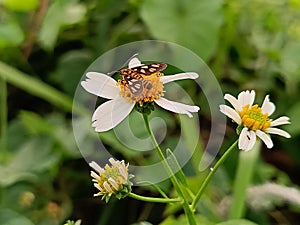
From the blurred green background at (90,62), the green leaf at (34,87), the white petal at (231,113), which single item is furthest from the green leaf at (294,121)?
the white petal at (231,113)

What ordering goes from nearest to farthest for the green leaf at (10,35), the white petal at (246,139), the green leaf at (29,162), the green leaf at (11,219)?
the white petal at (246,139), the green leaf at (11,219), the green leaf at (29,162), the green leaf at (10,35)

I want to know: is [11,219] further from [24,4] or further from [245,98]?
[24,4]

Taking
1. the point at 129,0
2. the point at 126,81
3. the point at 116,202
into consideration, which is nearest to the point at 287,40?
the point at 129,0

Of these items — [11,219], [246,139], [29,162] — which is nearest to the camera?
[246,139]

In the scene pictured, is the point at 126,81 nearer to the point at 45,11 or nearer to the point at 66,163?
the point at 66,163

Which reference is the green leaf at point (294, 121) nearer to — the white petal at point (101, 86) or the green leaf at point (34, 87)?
the green leaf at point (34, 87)

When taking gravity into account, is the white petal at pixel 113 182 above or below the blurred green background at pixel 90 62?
below

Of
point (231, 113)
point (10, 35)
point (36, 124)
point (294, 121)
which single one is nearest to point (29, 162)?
point (36, 124)

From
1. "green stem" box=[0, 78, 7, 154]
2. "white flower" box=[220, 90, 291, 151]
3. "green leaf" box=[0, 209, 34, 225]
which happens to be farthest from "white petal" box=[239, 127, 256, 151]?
"green stem" box=[0, 78, 7, 154]
